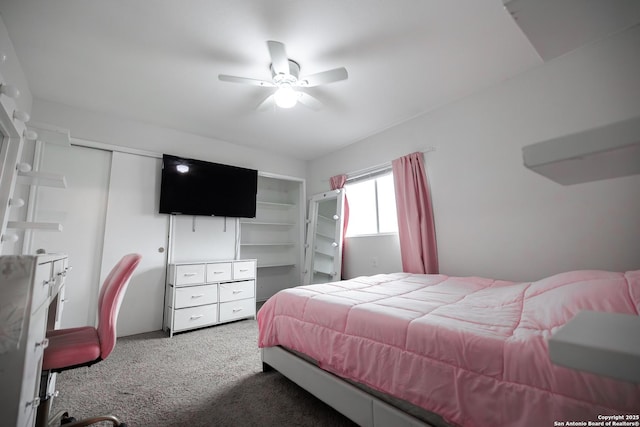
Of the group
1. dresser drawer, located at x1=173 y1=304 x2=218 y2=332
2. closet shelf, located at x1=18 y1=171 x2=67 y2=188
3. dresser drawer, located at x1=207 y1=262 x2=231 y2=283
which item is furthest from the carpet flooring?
closet shelf, located at x1=18 y1=171 x2=67 y2=188

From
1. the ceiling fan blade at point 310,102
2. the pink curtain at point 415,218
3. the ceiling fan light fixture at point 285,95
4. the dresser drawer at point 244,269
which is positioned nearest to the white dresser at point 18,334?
the ceiling fan light fixture at point 285,95

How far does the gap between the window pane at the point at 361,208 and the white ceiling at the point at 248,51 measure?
3.71 ft

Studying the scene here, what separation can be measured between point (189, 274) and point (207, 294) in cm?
33

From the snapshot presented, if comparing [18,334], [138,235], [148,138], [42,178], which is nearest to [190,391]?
[18,334]

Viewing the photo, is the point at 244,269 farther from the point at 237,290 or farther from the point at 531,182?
the point at 531,182

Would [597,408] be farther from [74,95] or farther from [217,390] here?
[74,95]

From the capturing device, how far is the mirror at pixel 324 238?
13.0ft

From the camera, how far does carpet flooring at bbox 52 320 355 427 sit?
1.52 metres

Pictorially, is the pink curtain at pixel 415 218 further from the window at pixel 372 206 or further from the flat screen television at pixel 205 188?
the flat screen television at pixel 205 188

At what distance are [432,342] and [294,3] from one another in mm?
2114

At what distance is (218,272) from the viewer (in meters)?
3.29

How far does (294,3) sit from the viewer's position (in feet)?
5.60

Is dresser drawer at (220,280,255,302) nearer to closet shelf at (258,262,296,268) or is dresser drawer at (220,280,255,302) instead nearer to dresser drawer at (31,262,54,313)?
closet shelf at (258,262,296,268)

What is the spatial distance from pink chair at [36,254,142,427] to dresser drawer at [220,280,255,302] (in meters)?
1.85
